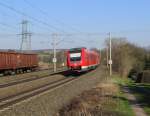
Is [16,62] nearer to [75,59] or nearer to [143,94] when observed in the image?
[75,59]

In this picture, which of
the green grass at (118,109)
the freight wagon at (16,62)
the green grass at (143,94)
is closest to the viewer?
the green grass at (118,109)

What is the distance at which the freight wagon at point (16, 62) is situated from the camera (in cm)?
4959

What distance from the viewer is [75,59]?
159 ft

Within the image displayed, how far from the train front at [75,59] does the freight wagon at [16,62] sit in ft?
27.3

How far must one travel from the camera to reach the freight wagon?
163 feet

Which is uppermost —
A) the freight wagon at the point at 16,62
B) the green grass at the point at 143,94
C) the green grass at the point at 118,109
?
the freight wagon at the point at 16,62

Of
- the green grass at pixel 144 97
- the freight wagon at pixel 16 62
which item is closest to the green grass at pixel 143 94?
the green grass at pixel 144 97

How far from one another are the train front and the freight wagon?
8.33 meters

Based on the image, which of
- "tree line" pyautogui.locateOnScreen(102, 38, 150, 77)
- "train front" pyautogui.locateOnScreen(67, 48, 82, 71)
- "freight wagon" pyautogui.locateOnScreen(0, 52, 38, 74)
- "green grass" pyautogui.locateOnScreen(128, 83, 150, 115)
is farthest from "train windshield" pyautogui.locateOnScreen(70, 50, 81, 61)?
"tree line" pyautogui.locateOnScreen(102, 38, 150, 77)

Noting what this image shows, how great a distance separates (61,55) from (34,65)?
166 ft

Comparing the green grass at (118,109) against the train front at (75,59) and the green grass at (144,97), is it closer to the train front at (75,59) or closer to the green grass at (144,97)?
the green grass at (144,97)

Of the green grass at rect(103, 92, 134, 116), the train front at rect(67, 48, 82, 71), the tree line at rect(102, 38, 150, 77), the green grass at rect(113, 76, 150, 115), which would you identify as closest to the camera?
the green grass at rect(103, 92, 134, 116)

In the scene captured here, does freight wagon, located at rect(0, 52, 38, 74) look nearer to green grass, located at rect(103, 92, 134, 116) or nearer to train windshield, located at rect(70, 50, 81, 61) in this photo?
train windshield, located at rect(70, 50, 81, 61)

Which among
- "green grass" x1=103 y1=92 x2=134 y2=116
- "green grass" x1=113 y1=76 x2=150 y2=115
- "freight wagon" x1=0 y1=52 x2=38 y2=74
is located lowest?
"green grass" x1=113 y1=76 x2=150 y2=115
